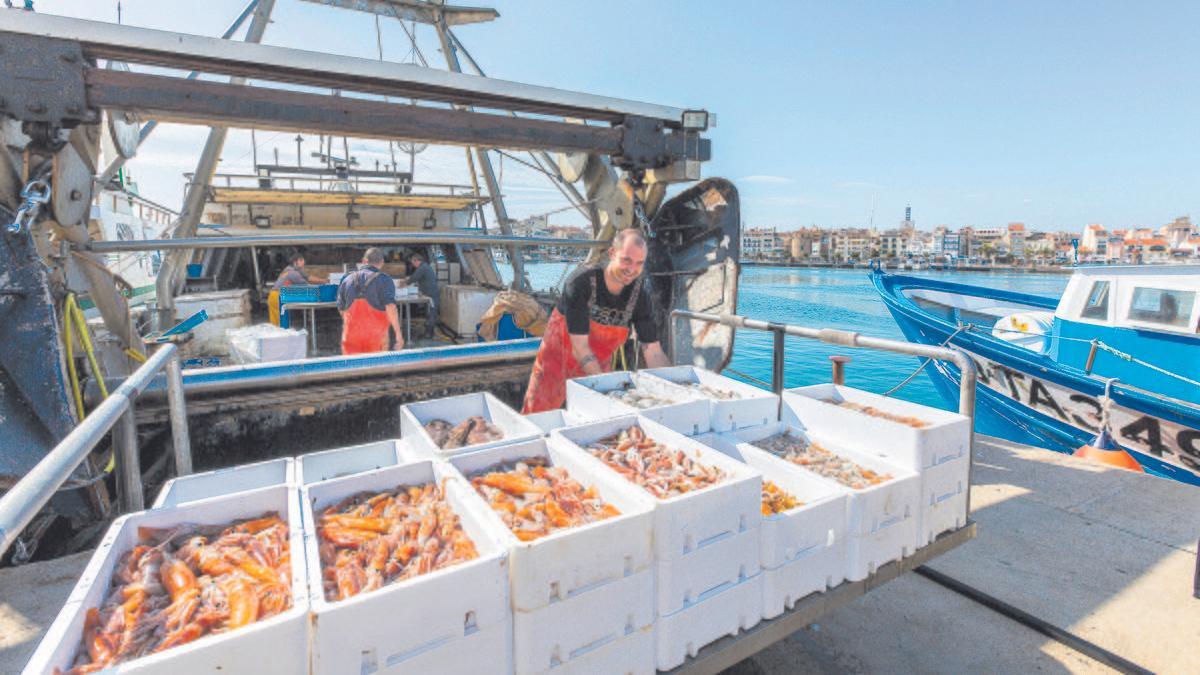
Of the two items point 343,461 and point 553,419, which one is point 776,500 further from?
point 343,461

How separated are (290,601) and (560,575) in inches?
26.2

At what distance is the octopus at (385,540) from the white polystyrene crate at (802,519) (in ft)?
3.30

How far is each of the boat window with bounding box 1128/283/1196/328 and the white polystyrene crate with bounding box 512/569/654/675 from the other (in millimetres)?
8736

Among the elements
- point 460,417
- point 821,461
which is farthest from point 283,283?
point 821,461

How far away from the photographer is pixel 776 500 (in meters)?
2.18

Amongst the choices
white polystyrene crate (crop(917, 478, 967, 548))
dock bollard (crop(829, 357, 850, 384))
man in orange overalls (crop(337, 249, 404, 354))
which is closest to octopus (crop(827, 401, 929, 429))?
white polystyrene crate (crop(917, 478, 967, 548))

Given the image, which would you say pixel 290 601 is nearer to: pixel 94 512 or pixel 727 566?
pixel 727 566

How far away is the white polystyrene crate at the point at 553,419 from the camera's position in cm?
284

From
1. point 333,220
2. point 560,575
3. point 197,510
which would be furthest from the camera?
point 333,220

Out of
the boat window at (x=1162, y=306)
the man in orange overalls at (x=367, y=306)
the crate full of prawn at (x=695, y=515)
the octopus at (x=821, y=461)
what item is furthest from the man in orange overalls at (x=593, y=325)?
the boat window at (x=1162, y=306)

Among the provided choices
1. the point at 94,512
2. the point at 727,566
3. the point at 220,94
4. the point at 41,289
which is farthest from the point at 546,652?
the point at 220,94

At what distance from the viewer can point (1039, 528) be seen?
Result: 12.1ft

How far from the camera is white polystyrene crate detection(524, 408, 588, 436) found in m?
2.84

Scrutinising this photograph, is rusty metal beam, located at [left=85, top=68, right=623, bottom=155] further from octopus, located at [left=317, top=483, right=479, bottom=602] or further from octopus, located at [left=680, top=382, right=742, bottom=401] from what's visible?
octopus, located at [left=317, top=483, right=479, bottom=602]
